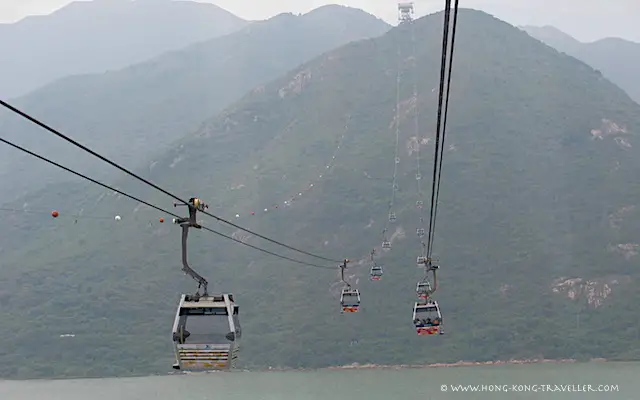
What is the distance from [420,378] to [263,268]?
6044cm

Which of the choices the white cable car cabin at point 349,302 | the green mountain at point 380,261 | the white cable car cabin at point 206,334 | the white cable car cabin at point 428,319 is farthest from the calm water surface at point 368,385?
the white cable car cabin at point 206,334

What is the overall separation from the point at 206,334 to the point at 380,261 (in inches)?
5885

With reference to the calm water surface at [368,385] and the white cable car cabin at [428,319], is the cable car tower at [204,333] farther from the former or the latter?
the calm water surface at [368,385]

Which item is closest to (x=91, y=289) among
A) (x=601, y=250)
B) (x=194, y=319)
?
(x=601, y=250)

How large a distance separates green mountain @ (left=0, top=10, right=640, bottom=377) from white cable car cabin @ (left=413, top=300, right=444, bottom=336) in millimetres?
113143

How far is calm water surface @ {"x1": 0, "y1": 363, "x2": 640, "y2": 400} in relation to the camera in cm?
9969

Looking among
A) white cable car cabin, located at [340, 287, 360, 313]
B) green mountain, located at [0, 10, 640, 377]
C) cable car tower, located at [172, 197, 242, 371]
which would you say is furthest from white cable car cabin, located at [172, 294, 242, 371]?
green mountain, located at [0, 10, 640, 377]

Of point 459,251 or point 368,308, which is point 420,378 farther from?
point 459,251

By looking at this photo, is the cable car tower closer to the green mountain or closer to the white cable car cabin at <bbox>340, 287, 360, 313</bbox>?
the white cable car cabin at <bbox>340, 287, 360, 313</bbox>

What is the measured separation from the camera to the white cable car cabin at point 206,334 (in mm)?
16578

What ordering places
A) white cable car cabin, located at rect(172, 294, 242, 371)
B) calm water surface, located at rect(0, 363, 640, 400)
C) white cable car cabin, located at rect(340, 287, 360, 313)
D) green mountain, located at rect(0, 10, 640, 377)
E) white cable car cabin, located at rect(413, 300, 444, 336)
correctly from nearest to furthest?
1. white cable car cabin, located at rect(172, 294, 242, 371)
2. white cable car cabin, located at rect(413, 300, 444, 336)
3. white cable car cabin, located at rect(340, 287, 360, 313)
4. calm water surface, located at rect(0, 363, 640, 400)
5. green mountain, located at rect(0, 10, 640, 377)

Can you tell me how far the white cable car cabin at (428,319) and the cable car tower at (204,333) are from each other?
2115cm

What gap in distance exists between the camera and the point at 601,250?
163125 mm

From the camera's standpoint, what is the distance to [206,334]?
17.1 m
